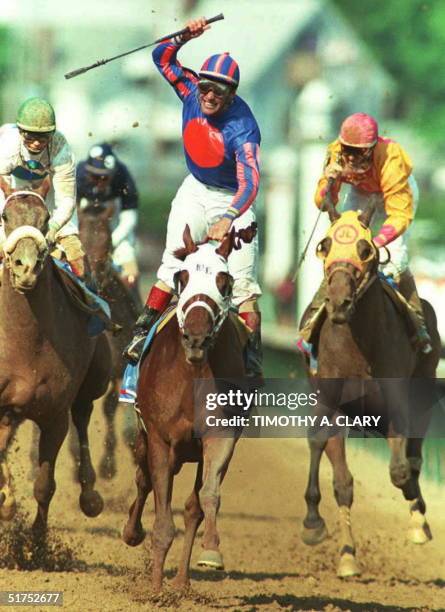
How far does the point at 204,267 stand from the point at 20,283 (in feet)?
3.48

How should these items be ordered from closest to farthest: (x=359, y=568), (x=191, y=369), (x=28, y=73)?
(x=191, y=369)
(x=359, y=568)
(x=28, y=73)

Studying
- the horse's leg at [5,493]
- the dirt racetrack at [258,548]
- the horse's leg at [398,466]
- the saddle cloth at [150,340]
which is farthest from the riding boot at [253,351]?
the horse's leg at [5,493]

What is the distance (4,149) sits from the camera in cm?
927

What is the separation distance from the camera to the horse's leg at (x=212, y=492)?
782cm

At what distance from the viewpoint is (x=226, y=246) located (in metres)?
8.14

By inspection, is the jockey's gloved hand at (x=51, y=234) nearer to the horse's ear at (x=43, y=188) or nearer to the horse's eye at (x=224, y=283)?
the horse's ear at (x=43, y=188)

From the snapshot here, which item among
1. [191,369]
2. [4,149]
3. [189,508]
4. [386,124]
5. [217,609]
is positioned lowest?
[217,609]

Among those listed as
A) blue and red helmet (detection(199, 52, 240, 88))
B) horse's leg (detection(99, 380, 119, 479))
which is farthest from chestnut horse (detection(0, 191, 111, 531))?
horse's leg (detection(99, 380, 119, 479))

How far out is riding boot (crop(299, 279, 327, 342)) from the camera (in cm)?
953

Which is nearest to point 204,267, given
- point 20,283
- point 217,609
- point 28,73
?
point 20,283

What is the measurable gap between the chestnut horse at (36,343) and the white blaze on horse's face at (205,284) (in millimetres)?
897

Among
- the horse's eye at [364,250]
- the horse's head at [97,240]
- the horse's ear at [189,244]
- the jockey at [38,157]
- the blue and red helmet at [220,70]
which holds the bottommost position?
the horse's ear at [189,244]

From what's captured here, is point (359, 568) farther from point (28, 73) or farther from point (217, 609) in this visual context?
point (28, 73)

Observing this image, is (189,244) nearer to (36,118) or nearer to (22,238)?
(22,238)
